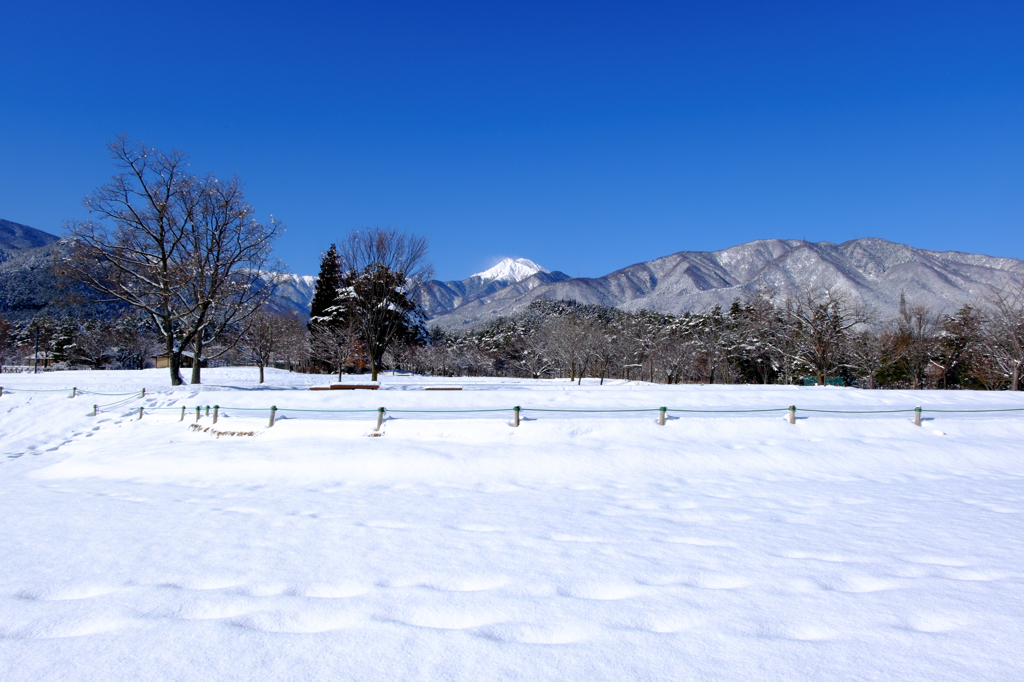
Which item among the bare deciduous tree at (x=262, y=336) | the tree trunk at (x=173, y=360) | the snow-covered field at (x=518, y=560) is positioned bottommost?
the snow-covered field at (x=518, y=560)

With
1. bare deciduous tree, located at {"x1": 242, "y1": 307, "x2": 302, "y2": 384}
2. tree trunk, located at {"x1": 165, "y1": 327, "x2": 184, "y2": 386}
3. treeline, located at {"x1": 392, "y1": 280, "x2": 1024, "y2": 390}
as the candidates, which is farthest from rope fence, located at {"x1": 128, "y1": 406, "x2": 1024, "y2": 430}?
treeline, located at {"x1": 392, "y1": 280, "x2": 1024, "y2": 390}

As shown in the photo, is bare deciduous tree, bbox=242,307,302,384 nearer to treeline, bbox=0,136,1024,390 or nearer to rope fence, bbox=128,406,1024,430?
treeline, bbox=0,136,1024,390

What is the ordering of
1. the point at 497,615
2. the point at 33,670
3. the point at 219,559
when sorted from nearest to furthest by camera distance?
the point at 33,670 < the point at 497,615 < the point at 219,559

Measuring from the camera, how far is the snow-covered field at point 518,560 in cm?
310

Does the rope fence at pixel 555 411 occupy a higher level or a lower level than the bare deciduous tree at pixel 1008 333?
lower

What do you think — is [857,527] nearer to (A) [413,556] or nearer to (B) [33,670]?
(A) [413,556]

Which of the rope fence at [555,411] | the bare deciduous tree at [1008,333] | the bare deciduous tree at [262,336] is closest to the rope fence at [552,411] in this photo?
the rope fence at [555,411]

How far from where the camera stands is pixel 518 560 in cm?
511

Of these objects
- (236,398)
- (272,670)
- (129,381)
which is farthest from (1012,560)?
(129,381)

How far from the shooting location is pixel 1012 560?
5.30 meters

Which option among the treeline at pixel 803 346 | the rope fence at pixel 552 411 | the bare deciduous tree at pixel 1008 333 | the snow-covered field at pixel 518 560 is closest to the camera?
the snow-covered field at pixel 518 560

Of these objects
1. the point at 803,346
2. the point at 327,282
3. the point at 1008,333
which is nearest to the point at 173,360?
the point at 327,282

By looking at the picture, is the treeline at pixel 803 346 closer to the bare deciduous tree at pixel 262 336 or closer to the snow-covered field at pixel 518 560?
the bare deciduous tree at pixel 262 336

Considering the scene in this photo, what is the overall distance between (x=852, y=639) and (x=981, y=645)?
0.78m
